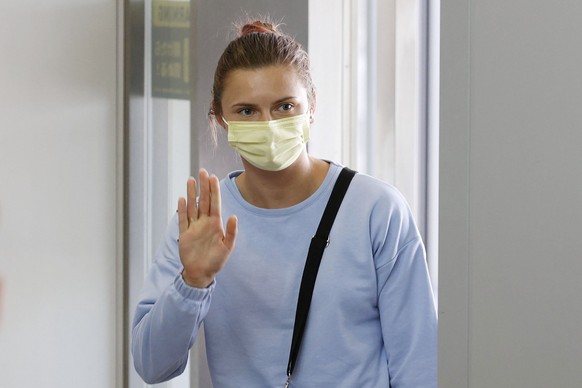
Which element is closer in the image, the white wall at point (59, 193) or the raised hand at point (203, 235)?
the raised hand at point (203, 235)

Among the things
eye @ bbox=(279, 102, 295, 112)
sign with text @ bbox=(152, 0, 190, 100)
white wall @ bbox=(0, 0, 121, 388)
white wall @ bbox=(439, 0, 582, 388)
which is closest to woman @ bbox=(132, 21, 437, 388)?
eye @ bbox=(279, 102, 295, 112)

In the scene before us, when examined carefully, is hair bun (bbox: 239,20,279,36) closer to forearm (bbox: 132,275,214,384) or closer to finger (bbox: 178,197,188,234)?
finger (bbox: 178,197,188,234)

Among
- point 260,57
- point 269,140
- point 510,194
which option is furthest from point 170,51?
point 510,194

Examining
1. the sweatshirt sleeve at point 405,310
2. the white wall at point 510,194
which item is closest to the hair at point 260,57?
the sweatshirt sleeve at point 405,310

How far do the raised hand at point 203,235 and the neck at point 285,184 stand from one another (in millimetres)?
131

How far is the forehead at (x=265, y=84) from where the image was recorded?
1516 millimetres

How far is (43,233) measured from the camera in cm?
191

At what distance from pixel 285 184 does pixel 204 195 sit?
0.17 meters

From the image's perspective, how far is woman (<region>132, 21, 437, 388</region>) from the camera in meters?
1.42

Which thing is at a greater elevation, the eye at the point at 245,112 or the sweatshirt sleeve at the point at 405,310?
the eye at the point at 245,112

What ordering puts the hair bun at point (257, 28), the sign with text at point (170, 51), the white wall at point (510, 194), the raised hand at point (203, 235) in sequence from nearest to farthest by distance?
the white wall at point (510, 194) < the raised hand at point (203, 235) < the hair bun at point (257, 28) < the sign with text at point (170, 51)

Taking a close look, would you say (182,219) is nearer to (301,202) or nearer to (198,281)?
(198,281)

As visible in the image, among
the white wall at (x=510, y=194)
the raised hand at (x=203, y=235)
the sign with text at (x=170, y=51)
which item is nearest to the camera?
the white wall at (x=510, y=194)

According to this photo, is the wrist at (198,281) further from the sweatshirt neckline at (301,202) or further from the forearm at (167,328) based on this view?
the sweatshirt neckline at (301,202)
